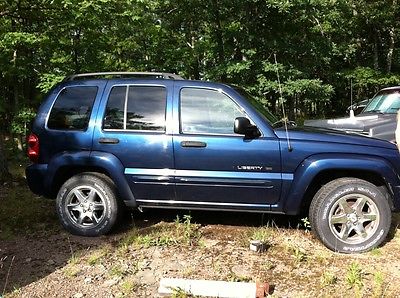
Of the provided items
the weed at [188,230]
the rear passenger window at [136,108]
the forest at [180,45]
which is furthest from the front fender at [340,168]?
the forest at [180,45]

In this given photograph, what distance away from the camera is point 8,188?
7.84 m

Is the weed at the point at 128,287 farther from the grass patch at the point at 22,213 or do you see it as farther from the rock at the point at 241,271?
the grass patch at the point at 22,213

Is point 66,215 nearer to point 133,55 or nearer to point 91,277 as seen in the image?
point 91,277

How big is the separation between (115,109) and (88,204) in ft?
3.88

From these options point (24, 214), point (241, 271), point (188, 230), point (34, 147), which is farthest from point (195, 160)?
point (24, 214)

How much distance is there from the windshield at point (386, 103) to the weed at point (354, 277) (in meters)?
5.85

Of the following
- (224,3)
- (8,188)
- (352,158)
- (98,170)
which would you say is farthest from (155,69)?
(352,158)

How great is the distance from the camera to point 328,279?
3920 millimetres

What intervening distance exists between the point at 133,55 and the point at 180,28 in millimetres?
2194

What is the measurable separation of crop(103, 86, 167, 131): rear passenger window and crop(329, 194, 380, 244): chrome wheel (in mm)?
2136

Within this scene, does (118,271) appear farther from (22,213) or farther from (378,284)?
(22,213)

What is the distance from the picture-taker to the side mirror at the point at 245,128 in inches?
183

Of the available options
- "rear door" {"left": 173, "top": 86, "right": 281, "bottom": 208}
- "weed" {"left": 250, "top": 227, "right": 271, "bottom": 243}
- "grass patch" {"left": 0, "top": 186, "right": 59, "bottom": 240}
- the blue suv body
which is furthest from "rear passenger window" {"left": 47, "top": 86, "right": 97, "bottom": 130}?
"weed" {"left": 250, "top": 227, "right": 271, "bottom": 243}

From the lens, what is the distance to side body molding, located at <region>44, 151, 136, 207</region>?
5.06 meters
